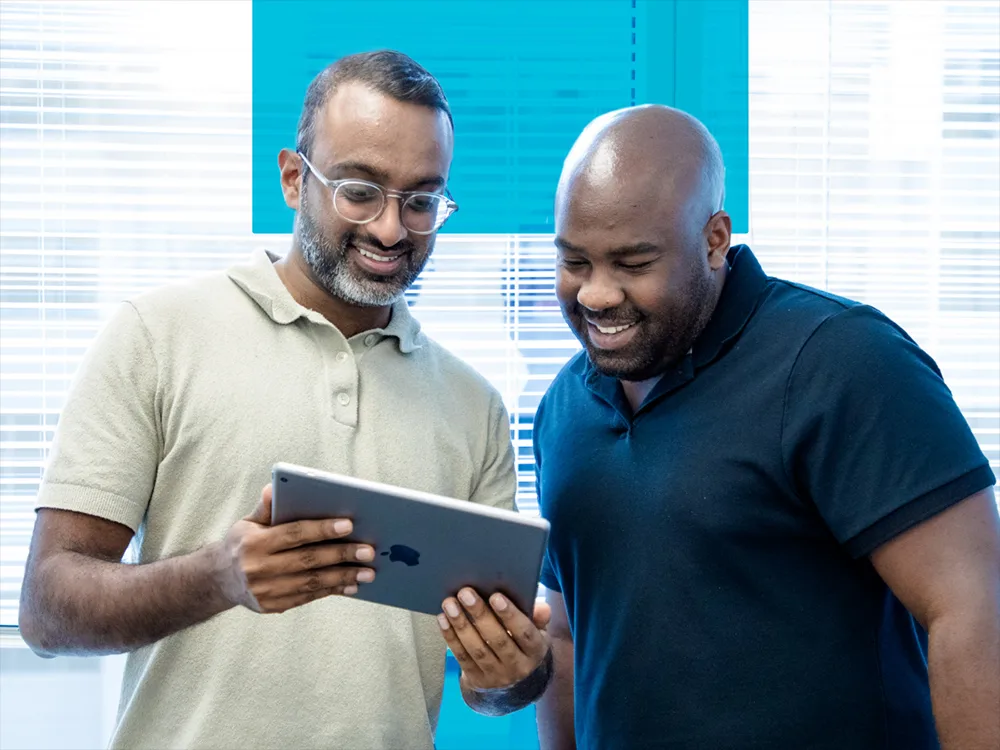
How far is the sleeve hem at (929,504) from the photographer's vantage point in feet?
4.84

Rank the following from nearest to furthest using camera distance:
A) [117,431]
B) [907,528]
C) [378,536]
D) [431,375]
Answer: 1. [378,536]
2. [907,528]
3. [117,431]
4. [431,375]

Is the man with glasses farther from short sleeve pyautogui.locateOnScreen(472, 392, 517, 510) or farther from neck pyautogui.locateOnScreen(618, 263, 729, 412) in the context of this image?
neck pyautogui.locateOnScreen(618, 263, 729, 412)

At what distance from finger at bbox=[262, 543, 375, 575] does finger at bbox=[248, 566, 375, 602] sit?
15 millimetres

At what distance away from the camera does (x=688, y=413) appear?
171 cm

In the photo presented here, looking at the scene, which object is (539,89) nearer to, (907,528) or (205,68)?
(205,68)

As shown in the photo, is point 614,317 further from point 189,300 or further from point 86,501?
point 86,501

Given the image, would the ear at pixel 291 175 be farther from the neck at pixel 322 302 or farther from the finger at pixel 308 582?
the finger at pixel 308 582

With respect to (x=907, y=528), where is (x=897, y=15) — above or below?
above

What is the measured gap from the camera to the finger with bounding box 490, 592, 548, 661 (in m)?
1.48

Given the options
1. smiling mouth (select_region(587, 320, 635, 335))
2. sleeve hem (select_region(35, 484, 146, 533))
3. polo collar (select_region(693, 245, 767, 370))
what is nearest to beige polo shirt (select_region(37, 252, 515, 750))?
sleeve hem (select_region(35, 484, 146, 533))

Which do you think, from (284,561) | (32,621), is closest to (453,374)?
(284,561)

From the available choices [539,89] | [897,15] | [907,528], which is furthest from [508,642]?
[897,15]

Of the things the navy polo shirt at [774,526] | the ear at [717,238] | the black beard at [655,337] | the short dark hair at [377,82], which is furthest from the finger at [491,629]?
the short dark hair at [377,82]

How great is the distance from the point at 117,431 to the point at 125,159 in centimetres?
110
